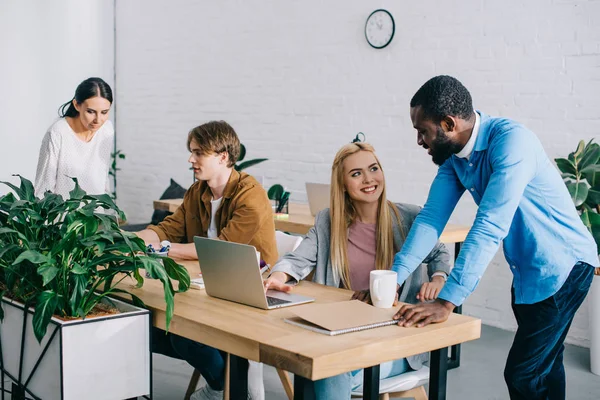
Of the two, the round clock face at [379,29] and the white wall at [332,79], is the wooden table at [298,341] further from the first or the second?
the round clock face at [379,29]

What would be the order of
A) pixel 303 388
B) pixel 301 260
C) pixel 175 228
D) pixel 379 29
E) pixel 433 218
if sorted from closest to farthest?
pixel 303 388 → pixel 433 218 → pixel 301 260 → pixel 175 228 → pixel 379 29

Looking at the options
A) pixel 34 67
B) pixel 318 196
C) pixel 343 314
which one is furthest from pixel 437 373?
pixel 34 67

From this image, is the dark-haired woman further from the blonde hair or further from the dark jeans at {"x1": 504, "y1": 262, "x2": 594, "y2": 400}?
the dark jeans at {"x1": 504, "y1": 262, "x2": 594, "y2": 400}

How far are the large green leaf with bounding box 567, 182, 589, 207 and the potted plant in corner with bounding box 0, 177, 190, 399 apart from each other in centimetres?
213

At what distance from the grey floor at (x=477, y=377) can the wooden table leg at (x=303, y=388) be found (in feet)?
5.18

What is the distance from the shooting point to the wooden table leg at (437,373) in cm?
206

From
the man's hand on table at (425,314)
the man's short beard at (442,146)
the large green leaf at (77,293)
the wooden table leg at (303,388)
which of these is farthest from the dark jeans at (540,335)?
the large green leaf at (77,293)

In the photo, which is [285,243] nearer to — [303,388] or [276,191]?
[303,388]

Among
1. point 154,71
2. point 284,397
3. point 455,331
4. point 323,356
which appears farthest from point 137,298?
point 154,71

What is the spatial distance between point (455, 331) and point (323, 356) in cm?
45

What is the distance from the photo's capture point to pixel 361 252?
108 inches

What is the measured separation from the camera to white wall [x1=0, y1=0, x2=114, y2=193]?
611cm

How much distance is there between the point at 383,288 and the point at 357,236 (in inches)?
24.7

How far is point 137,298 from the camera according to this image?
2.27 meters
